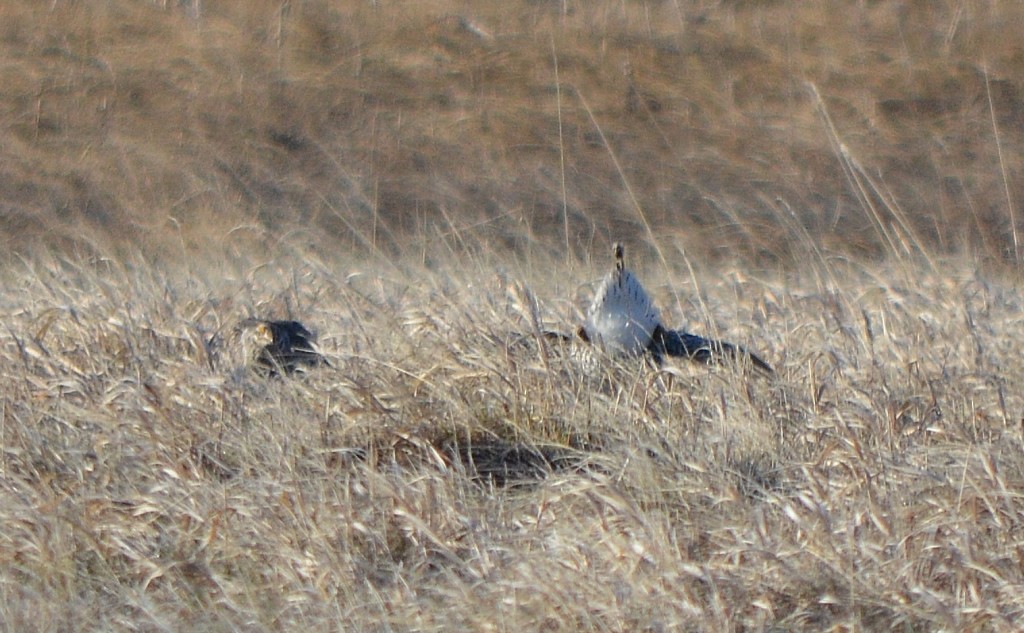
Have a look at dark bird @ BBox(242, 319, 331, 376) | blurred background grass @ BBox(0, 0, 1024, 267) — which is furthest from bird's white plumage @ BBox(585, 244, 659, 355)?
blurred background grass @ BBox(0, 0, 1024, 267)

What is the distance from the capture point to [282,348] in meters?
4.02

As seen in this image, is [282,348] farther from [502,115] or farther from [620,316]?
[502,115]

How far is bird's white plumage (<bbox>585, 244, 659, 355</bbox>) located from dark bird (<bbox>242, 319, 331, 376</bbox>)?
76cm

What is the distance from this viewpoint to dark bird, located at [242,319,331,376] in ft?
12.6

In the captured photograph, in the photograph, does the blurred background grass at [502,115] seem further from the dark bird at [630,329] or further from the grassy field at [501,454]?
the dark bird at [630,329]

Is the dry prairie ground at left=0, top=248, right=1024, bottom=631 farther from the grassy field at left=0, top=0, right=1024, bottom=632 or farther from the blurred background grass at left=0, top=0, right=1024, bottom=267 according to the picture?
the blurred background grass at left=0, top=0, right=1024, bottom=267

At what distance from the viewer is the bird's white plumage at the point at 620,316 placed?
3.86 meters

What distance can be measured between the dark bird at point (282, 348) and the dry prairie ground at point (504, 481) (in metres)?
0.08

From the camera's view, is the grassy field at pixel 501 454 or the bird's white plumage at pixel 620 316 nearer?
the grassy field at pixel 501 454

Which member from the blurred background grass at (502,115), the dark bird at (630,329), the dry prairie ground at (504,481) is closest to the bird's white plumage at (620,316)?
the dark bird at (630,329)

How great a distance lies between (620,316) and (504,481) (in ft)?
2.77

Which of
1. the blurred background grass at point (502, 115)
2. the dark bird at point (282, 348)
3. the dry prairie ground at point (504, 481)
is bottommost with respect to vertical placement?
the blurred background grass at point (502, 115)

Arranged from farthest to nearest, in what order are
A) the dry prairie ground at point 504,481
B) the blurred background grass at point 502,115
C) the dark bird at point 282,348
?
the blurred background grass at point 502,115, the dark bird at point 282,348, the dry prairie ground at point 504,481

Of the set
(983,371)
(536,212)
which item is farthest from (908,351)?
(536,212)
